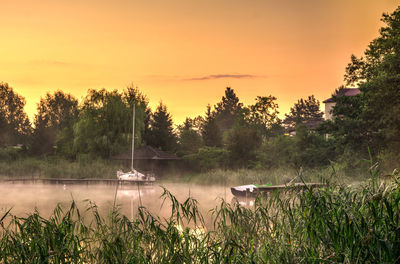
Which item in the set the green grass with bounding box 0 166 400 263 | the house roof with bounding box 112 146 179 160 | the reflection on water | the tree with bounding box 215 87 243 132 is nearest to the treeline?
the house roof with bounding box 112 146 179 160

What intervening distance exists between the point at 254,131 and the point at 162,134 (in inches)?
385

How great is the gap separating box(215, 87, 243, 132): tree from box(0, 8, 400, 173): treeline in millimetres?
25532

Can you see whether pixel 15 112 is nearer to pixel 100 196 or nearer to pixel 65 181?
pixel 65 181

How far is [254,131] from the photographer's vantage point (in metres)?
38.0

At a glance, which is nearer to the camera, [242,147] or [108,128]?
[242,147]

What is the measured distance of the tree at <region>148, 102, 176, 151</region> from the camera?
43656 mm

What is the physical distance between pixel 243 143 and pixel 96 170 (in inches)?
446

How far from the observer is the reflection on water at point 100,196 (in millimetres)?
20789

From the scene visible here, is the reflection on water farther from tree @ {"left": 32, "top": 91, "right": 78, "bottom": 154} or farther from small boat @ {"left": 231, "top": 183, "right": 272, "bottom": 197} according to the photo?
tree @ {"left": 32, "top": 91, "right": 78, "bottom": 154}

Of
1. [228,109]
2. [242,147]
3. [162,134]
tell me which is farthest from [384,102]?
[228,109]

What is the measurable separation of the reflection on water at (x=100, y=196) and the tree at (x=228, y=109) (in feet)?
202

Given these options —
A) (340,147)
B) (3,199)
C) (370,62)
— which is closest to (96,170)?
(3,199)

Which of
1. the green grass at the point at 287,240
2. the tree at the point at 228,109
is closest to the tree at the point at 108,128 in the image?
the green grass at the point at 287,240

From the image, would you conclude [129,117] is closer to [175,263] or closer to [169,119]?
[169,119]
